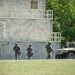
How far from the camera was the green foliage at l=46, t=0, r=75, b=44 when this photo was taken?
58656 mm

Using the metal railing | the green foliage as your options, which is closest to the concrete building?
the metal railing

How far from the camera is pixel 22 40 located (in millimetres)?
43188

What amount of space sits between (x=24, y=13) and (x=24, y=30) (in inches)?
72.3

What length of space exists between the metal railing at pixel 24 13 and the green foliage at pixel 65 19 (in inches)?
526

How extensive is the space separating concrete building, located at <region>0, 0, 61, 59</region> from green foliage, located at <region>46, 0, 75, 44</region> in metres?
13.5

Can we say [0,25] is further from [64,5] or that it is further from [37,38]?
[64,5]

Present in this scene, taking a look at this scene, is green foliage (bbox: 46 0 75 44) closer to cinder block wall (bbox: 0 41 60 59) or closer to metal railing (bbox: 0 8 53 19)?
metal railing (bbox: 0 8 53 19)

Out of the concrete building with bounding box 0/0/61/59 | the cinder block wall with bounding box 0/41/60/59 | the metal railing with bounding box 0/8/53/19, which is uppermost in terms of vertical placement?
the metal railing with bounding box 0/8/53/19

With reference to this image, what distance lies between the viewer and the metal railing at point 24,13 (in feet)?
145

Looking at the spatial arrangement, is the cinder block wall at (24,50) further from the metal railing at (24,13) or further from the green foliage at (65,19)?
the green foliage at (65,19)

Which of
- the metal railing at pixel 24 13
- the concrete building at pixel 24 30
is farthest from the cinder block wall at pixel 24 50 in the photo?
the metal railing at pixel 24 13

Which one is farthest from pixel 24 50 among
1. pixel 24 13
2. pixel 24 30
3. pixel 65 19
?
pixel 65 19

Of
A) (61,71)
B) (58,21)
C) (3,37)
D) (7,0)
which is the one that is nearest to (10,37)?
(3,37)

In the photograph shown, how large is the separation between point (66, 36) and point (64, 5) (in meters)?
3.75
